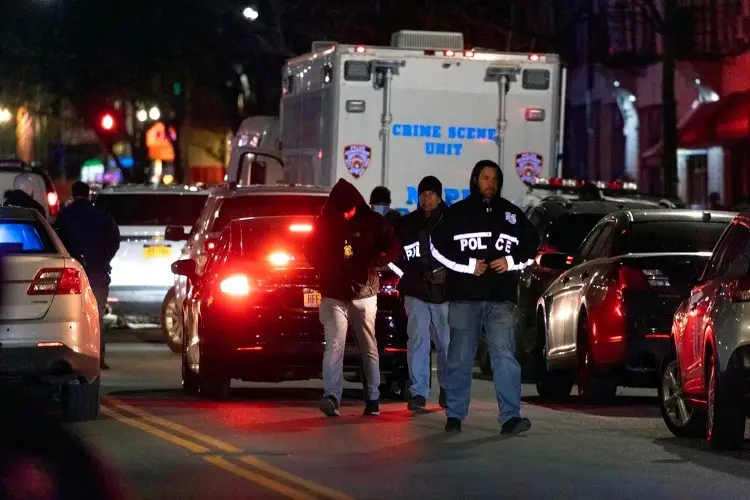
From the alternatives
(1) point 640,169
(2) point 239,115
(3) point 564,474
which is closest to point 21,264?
(3) point 564,474

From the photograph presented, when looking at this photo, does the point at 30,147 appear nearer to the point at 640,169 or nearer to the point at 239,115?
the point at 239,115

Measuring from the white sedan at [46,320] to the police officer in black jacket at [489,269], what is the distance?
8.27 ft

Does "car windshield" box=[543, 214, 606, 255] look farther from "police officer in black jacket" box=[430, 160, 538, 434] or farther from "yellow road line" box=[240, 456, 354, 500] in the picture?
"yellow road line" box=[240, 456, 354, 500]

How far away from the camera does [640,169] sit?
43875mm

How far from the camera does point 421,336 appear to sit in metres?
14.6

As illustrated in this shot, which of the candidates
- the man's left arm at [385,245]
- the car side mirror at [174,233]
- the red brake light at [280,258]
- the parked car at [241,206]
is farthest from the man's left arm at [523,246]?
Result: the car side mirror at [174,233]

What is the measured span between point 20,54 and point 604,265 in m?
32.0

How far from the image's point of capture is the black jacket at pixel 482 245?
12656mm

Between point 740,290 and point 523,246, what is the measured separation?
1846mm

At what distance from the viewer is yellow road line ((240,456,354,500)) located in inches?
390

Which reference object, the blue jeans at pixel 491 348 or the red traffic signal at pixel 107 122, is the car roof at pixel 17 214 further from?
the red traffic signal at pixel 107 122

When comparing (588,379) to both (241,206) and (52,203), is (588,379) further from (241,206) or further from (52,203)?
(52,203)

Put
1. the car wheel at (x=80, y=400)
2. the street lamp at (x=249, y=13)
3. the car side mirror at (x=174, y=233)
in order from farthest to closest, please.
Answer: the street lamp at (x=249, y=13)
the car side mirror at (x=174, y=233)
the car wheel at (x=80, y=400)

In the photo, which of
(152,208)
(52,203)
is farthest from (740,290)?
(52,203)
